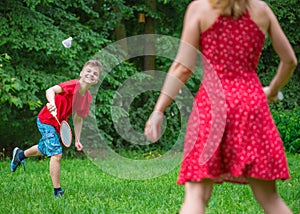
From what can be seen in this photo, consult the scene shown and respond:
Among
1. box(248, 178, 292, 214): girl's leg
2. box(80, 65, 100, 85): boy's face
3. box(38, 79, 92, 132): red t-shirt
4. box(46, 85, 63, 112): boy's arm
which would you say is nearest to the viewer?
box(248, 178, 292, 214): girl's leg

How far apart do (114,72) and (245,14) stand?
33.6ft

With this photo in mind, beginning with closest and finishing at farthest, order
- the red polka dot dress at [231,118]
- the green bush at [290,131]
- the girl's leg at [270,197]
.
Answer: the red polka dot dress at [231,118] < the girl's leg at [270,197] < the green bush at [290,131]

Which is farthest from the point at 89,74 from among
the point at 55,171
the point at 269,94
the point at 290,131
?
the point at 290,131

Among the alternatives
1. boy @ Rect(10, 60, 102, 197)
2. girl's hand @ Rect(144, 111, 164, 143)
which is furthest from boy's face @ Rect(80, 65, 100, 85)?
girl's hand @ Rect(144, 111, 164, 143)

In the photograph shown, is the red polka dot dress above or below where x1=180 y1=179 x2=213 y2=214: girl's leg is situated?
above

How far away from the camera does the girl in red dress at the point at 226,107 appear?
3.02 metres

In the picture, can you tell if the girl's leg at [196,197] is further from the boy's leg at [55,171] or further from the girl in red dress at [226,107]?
the boy's leg at [55,171]

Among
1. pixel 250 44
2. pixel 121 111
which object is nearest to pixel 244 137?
pixel 250 44

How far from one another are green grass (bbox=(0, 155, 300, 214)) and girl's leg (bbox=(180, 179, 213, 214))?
2425 millimetres

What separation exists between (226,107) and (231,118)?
5 centimetres

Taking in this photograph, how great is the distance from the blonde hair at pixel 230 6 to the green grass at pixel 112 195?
274 cm

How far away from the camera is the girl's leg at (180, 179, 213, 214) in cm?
304

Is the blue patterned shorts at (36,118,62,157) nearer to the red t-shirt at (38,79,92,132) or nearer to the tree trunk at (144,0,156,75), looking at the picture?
the red t-shirt at (38,79,92,132)

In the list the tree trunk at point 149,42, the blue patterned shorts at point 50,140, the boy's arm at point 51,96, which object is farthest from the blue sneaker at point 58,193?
the tree trunk at point 149,42
